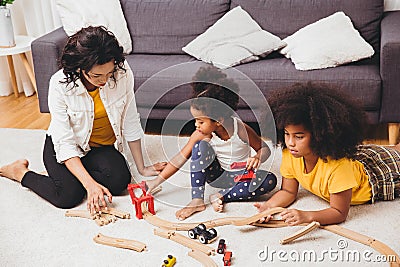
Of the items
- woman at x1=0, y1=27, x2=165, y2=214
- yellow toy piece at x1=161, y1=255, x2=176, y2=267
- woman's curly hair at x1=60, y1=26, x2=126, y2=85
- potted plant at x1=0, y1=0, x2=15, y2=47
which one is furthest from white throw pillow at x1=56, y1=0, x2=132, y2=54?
yellow toy piece at x1=161, y1=255, x2=176, y2=267

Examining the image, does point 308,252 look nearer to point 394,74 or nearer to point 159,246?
point 159,246

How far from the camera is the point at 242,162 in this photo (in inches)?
101

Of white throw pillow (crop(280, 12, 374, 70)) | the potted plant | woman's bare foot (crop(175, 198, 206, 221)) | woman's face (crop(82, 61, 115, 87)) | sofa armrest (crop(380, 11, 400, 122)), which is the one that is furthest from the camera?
the potted plant

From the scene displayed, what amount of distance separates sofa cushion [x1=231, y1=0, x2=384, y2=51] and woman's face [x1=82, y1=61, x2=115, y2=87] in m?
1.29

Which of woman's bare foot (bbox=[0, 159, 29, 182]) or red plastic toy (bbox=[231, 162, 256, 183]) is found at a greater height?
red plastic toy (bbox=[231, 162, 256, 183])

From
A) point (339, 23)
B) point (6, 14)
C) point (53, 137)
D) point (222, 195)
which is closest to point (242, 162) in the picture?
point (222, 195)

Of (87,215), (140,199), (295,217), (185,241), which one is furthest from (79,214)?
(295,217)

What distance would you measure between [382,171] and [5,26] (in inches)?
96.9

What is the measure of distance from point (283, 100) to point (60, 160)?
0.96m

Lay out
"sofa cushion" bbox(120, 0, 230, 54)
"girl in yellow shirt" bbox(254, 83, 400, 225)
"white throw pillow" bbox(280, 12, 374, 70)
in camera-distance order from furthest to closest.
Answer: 1. "sofa cushion" bbox(120, 0, 230, 54)
2. "white throw pillow" bbox(280, 12, 374, 70)
3. "girl in yellow shirt" bbox(254, 83, 400, 225)

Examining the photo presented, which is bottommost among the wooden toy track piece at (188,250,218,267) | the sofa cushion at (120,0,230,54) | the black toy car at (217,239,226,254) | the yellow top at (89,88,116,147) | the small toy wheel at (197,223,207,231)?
the wooden toy track piece at (188,250,218,267)

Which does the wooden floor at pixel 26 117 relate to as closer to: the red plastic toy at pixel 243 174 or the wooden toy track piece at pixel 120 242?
the red plastic toy at pixel 243 174

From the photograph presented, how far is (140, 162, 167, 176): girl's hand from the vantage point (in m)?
2.79

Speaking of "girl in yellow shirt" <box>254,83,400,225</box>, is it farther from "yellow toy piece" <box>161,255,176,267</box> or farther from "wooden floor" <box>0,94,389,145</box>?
"wooden floor" <box>0,94,389,145</box>
